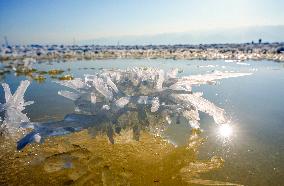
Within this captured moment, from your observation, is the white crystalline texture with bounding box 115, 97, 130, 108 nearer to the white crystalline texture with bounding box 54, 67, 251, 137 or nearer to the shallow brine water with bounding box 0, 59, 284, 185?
the white crystalline texture with bounding box 54, 67, 251, 137

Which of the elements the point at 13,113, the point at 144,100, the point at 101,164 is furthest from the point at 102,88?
the point at 101,164

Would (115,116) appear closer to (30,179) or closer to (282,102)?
(30,179)

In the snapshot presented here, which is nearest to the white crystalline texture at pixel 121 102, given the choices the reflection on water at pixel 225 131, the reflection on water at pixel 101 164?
the reflection on water at pixel 101 164

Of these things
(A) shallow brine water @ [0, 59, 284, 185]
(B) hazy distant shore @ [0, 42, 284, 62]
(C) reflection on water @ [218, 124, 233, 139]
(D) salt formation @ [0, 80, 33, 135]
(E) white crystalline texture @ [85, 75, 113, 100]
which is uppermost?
(E) white crystalline texture @ [85, 75, 113, 100]

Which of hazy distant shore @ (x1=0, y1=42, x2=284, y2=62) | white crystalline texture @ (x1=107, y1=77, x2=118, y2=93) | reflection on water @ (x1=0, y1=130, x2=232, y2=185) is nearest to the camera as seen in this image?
white crystalline texture @ (x1=107, y1=77, x2=118, y2=93)

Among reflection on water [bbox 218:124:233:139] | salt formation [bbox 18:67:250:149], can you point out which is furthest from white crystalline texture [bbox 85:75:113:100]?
reflection on water [bbox 218:124:233:139]

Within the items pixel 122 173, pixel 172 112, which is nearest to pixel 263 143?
pixel 122 173

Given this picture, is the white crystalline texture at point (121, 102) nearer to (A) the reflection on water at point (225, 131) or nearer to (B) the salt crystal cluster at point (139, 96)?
(B) the salt crystal cluster at point (139, 96)

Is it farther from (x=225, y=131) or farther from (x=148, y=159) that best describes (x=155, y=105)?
(x=225, y=131)
